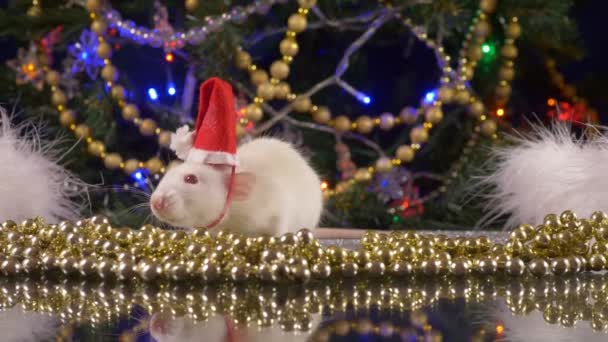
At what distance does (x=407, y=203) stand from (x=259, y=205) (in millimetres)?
777

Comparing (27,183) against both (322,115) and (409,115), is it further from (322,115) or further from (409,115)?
(409,115)

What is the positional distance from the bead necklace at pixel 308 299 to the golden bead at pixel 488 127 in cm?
72

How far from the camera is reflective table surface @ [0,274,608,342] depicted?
1.67 feet

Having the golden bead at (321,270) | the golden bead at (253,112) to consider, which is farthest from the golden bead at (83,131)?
the golden bead at (321,270)

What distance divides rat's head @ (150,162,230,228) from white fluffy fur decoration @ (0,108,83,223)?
264 millimetres

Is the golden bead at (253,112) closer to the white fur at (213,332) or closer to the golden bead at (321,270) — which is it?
the golden bead at (321,270)

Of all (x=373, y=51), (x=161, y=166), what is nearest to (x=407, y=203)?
(x=373, y=51)

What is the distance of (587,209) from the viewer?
2.84 feet

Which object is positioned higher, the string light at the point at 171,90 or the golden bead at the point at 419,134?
the string light at the point at 171,90

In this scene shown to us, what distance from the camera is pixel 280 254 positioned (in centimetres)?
67

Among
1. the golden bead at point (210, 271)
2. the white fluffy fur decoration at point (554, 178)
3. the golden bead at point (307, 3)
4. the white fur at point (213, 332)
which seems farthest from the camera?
the golden bead at point (307, 3)

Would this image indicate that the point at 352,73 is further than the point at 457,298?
Yes

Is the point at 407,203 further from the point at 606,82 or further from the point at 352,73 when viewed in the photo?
the point at 606,82

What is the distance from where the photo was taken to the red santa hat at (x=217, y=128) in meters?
0.73
